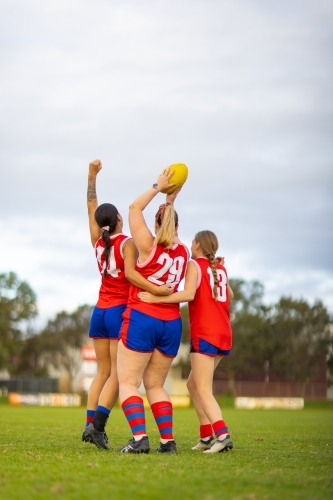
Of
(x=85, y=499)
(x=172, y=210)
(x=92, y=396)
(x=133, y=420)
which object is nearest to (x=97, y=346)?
(x=92, y=396)

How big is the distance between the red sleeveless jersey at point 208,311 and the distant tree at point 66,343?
80985 millimetres

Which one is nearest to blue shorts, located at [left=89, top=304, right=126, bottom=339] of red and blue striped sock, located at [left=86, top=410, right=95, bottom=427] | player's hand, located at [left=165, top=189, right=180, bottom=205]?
red and blue striped sock, located at [left=86, top=410, right=95, bottom=427]

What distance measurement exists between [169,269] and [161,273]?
0.09 metres

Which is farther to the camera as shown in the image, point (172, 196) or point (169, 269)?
point (172, 196)

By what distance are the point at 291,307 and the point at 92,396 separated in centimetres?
6455

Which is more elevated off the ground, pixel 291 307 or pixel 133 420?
pixel 291 307

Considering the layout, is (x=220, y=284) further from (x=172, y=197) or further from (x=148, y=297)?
(x=172, y=197)

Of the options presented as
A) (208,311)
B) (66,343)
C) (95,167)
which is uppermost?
(66,343)

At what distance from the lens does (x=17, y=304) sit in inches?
3105

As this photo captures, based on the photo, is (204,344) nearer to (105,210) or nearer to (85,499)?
(105,210)

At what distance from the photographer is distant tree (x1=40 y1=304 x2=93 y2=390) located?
8775cm

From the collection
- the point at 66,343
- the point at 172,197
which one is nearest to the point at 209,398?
the point at 172,197

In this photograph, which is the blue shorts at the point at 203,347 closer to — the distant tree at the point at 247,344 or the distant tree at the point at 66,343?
the distant tree at the point at 247,344

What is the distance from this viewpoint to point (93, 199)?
8.55 m
